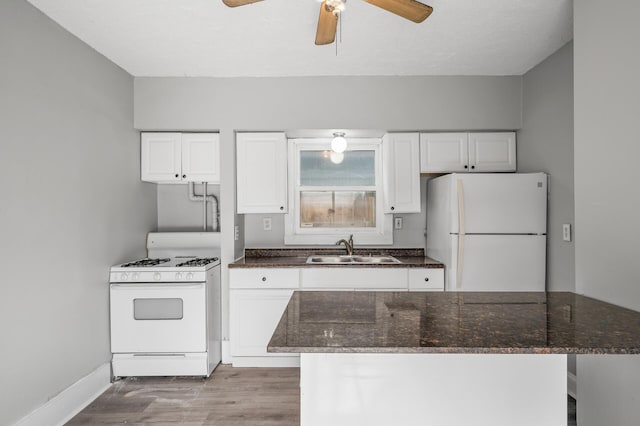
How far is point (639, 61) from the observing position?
4.76 ft

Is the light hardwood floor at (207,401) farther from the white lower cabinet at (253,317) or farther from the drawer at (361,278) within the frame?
the drawer at (361,278)

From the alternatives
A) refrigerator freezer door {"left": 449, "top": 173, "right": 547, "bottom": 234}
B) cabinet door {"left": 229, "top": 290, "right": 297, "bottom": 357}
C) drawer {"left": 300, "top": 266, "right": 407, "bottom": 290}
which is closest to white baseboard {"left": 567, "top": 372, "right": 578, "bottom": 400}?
refrigerator freezer door {"left": 449, "top": 173, "right": 547, "bottom": 234}

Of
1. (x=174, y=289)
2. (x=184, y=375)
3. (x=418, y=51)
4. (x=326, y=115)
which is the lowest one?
(x=184, y=375)

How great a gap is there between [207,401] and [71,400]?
0.88 meters

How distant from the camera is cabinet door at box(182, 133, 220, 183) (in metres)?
3.18

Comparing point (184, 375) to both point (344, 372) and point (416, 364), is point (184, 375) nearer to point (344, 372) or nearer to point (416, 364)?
point (344, 372)

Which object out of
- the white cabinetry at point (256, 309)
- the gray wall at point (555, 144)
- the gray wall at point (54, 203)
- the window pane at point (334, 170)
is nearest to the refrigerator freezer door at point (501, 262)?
the gray wall at point (555, 144)

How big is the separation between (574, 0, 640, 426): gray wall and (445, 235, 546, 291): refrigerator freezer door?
2.73ft

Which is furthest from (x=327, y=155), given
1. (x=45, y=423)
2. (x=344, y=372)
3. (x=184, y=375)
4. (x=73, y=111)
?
(x=45, y=423)

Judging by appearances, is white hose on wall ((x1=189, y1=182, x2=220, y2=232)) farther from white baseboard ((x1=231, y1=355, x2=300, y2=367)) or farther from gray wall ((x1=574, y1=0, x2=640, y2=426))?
gray wall ((x1=574, y1=0, x2=640, y2=426))

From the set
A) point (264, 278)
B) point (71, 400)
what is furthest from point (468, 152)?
point (71, 400)

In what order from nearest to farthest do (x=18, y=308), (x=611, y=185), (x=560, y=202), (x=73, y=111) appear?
(x=611, y=185) → (x=18, y=308) → (x=73, y=111) → (x=560, y=202)

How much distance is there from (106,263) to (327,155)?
2.20m

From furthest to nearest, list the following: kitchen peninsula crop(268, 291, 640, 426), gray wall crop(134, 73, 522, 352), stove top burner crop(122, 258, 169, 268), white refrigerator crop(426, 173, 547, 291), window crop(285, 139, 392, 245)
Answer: window crop(285, 139, 392, 245) → gray wall crop(134, 73, 522, 352) → stove top burner crop(122, 258, 169, 268) → white refrigerator crop(426, 173, 547, 291) → kitchen peninsula crop(268, 291, 640, 426)
